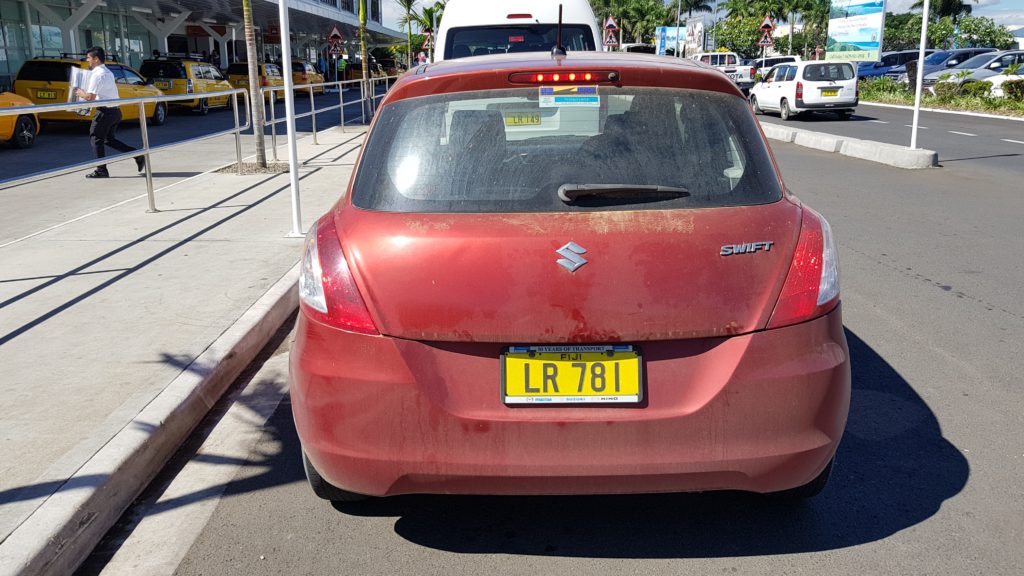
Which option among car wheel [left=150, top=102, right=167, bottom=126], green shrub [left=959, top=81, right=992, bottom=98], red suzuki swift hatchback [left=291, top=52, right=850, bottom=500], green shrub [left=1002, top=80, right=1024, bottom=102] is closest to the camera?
red suzuki swift hatchback [left=291, top=52, right=850, bottom=500]

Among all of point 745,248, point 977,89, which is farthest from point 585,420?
point 977,89

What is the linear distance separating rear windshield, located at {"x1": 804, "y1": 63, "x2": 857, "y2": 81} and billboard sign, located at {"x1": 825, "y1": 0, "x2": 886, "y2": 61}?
8049mm

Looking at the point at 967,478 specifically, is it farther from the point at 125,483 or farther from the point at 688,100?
the point at 125,483

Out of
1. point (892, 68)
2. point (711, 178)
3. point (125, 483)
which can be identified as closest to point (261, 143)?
point (125, 483)

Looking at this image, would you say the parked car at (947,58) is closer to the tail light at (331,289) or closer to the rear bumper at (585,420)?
the rear bumper at (585,420)

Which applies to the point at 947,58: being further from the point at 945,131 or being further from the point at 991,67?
the point at 945,131

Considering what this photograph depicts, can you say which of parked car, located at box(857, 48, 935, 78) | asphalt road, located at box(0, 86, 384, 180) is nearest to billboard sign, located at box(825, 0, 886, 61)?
parked car, located at box(857, 48, 935, 78)

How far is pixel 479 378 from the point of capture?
9.47 ft

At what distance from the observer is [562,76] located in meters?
3.20

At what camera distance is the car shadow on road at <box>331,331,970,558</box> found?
3250 millimetres

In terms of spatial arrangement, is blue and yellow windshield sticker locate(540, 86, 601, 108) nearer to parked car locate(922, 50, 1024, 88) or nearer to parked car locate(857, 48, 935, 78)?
parked car locate(922, 50, 1024, 88)

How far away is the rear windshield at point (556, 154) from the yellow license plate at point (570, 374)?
0.47 metres

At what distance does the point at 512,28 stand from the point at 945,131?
15.4m

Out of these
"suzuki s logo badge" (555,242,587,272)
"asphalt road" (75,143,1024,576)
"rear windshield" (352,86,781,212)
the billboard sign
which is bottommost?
"asphalt road" (75,143,1024,576)
